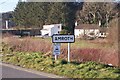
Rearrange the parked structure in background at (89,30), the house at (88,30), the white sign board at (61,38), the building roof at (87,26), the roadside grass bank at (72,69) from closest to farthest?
the roadside grass bank at (72,69) → the white sign board at (61,38) → the parked structure in background at (89,30) → the house at (88,30) → the building roof at (87,26)

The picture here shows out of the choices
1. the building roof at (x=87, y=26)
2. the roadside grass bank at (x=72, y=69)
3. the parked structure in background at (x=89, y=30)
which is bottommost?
the roadside grass bank at (x=72, y=69)

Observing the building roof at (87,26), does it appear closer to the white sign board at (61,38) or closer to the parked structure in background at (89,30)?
the parked structure in background at (89,30)

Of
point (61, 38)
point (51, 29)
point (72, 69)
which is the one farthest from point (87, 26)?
point (72, 69)

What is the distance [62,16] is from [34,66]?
193 feet

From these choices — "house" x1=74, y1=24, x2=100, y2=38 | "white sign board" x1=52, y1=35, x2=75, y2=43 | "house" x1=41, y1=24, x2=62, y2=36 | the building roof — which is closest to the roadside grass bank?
"white sign board" x1=52, y1=35, x2=75, y2=43

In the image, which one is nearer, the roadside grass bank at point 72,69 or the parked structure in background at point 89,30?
the roadside grass bank at point 72,69

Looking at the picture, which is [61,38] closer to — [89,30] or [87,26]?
[89,30]

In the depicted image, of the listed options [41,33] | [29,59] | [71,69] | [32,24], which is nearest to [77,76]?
[71,69]

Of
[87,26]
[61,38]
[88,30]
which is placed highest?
[87,26]

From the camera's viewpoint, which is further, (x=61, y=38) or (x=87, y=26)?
(x=87, y=26)

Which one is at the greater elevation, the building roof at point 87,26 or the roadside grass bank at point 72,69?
the building roof at point 87,26

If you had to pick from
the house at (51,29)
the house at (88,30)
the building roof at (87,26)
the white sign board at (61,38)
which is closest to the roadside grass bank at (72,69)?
the white sign board at (61,38)

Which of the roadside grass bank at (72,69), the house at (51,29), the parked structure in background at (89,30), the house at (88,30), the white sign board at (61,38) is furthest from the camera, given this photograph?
the house at (51,29)

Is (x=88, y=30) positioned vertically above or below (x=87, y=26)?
below
